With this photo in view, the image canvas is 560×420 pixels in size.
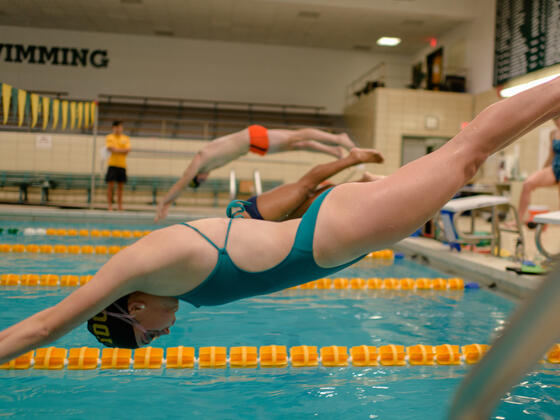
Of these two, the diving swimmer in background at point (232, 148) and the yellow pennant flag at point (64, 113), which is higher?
the yellow pennant flag at point (64, 113)

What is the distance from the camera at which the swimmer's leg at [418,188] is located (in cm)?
136

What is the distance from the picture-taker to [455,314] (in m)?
3.79

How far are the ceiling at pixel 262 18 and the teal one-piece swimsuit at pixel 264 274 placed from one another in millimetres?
12989

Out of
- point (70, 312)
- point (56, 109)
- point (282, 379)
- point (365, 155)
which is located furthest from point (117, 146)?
point (70, 312)

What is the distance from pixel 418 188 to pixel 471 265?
408cm

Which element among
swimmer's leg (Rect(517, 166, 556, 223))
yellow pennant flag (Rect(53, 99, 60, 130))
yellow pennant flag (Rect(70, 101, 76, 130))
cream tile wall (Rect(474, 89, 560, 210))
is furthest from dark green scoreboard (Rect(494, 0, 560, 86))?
yellow pennant flag (Rect(53, 99, 60, 130))

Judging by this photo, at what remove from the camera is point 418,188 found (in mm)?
1380

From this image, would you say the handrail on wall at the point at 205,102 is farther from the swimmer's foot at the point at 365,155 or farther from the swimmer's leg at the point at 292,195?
the swimmer's foot at the point at 365,155

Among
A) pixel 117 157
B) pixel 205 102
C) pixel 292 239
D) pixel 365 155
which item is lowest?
pixel 292 239

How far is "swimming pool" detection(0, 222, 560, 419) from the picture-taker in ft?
7.06

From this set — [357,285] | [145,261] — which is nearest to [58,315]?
[145,261]

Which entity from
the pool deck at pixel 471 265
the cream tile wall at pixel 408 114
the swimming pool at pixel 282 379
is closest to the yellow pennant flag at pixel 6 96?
the swimming pool at pixel 282 379

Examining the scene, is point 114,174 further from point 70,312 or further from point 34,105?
point 70,312

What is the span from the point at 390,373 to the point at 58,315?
1858 millimetres
